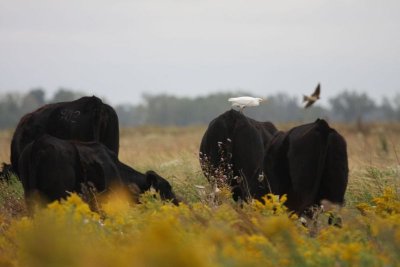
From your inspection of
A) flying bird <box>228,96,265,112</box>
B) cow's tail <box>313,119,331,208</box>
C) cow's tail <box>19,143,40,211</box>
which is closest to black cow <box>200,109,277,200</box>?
flying bird <box>228,96,265,112</box>

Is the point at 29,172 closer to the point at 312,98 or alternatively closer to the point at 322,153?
the point at 322,153

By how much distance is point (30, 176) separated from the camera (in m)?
8.81

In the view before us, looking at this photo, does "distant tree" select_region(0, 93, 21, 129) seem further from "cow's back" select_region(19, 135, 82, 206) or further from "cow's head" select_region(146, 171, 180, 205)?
"cow's back" select_region(19, 135, 82, 206)

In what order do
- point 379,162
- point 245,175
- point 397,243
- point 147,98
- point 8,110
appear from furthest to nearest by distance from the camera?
point 147,98
point 8,110
point 379,162
point 245,175
point 397,243

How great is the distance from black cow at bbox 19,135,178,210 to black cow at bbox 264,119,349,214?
4.29 feet


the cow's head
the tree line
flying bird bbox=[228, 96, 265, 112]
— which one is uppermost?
flying bird bbox=[228, 96, 265, 112]

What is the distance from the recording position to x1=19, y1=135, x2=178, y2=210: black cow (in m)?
8.64

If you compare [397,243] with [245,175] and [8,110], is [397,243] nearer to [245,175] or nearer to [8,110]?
[245,175]

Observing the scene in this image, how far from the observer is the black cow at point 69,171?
8641 mm

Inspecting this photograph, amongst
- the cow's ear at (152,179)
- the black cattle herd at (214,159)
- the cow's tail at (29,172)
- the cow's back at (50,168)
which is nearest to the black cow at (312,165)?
the black cattle herd at (214,159)

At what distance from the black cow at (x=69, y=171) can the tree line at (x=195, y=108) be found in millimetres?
122975

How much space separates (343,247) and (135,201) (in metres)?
4.10

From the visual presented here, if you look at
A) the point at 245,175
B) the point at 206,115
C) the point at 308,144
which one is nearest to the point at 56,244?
the point at 308,144

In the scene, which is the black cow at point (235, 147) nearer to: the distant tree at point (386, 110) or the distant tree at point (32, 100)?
the distant tree at point (32, 100)
